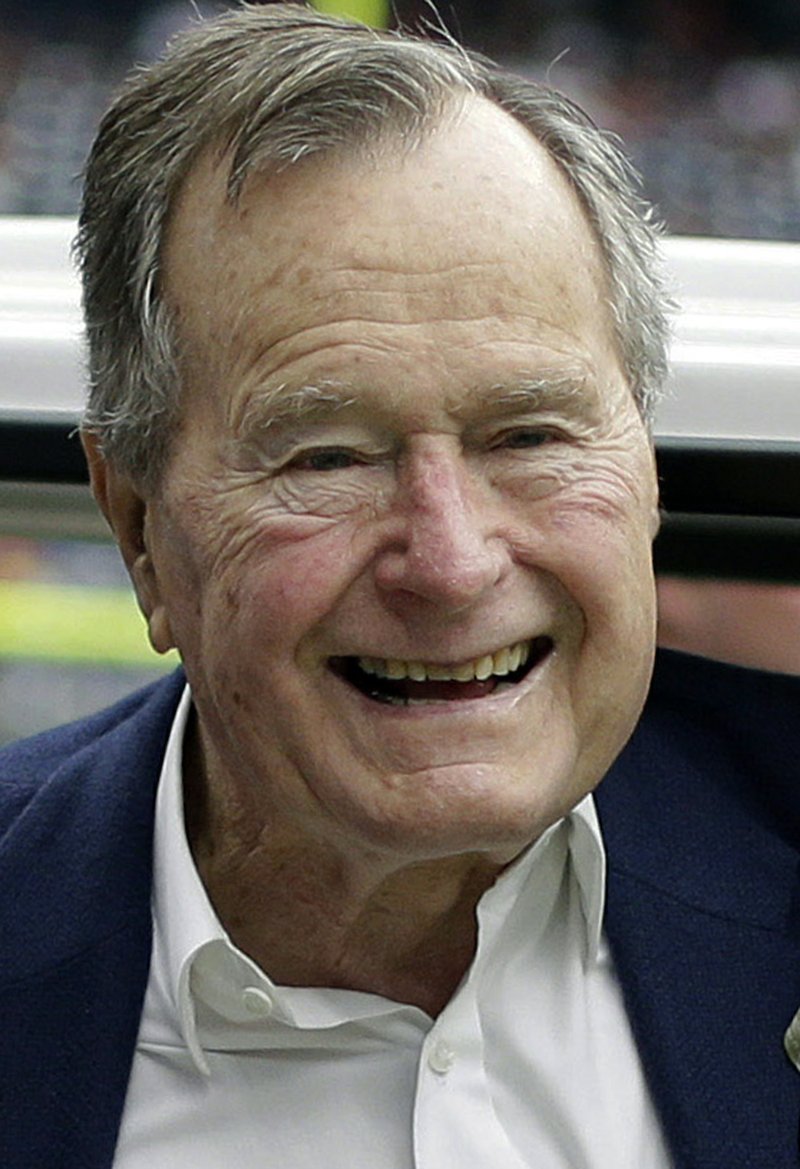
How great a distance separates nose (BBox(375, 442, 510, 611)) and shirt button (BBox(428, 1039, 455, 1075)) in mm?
385

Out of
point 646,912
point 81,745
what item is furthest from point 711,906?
point 81,745

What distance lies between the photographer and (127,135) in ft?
5.28

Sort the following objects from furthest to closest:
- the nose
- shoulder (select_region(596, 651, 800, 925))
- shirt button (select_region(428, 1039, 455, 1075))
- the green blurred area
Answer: the green blurred area < shoulder (select_region(596, 651, 800, 925)) < shirt button (select_region(428, 1039, 455, 1075)) < the nose

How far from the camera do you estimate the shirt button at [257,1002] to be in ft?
5.23

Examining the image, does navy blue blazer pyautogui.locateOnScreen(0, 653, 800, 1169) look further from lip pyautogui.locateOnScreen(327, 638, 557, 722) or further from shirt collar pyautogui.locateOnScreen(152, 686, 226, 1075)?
lip pyautogui.locateOnScreen(327, 638, 557, 722)

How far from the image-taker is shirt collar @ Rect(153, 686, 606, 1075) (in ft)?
5.26

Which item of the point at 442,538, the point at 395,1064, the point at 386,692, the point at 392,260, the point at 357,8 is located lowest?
the point at 357,8

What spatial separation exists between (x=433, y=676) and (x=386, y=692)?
0.15ft

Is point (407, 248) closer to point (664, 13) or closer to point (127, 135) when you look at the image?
point (127, 135)

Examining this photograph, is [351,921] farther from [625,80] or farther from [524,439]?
[625,80]

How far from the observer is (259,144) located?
149cm

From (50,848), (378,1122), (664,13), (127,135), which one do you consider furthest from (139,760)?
(664,13)

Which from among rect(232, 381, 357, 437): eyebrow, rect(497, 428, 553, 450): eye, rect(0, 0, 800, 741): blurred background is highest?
rect(232, 381, 357, 437): eyebrow

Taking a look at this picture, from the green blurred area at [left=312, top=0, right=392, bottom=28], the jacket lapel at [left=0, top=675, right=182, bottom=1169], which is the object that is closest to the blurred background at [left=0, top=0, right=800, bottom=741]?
the green blurred area at [left=312, top=0, right=392, bottom=28]
